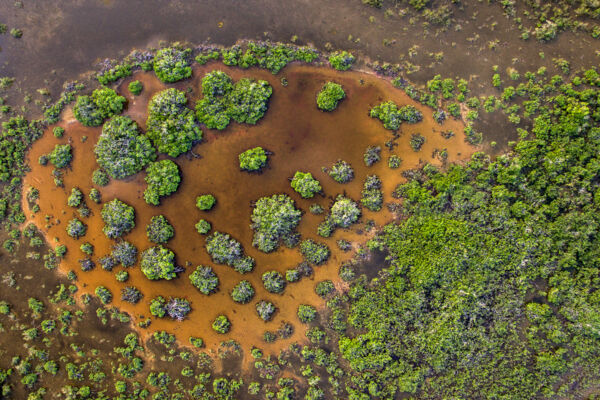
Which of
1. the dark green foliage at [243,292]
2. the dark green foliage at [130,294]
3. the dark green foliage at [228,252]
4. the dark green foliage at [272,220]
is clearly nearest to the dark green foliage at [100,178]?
the dark green foliage at [130,294]

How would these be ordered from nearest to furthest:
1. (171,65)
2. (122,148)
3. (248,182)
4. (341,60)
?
(122,148) < (171,65) < (341,60) < (248,182)

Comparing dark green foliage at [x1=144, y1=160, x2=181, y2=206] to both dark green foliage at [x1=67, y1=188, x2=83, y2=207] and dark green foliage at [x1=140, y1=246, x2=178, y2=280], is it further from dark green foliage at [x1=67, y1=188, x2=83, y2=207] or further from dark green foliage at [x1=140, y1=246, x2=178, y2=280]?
dark green foliage at [x1=67, y1=188, x2=83, y2=207]

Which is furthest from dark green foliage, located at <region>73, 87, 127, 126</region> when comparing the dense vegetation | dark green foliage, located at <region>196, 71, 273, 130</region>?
the dense vegetation

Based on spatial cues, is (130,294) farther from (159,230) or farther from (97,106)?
(97,106)

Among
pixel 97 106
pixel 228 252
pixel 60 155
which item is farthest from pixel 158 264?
pixel 97 106

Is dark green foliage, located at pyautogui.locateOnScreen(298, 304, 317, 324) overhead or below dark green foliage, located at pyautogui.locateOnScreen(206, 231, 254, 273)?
below

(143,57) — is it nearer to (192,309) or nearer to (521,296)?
(192,309)

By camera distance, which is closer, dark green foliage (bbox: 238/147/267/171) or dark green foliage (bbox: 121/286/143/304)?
dark green foliage (bbox: 238/147/267/171)

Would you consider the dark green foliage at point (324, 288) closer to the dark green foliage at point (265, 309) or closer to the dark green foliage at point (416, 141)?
the dark green foliage at point (265, 309)
